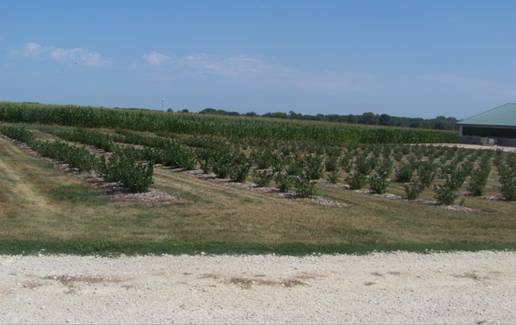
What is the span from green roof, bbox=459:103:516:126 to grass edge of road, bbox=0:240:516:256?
5699 centimetres

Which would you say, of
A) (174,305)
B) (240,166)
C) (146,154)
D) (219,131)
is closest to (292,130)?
(219,131)

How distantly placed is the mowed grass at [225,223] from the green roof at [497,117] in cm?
5200

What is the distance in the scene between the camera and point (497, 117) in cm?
6581

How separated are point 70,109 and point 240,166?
35252 millimetres

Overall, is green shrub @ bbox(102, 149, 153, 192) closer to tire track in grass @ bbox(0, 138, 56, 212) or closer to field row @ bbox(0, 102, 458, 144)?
tire track in grass @ bbox(0, 138, 56, 212)

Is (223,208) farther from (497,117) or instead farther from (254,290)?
(497,117)

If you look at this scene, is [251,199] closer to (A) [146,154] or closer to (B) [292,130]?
(A) [146,154]

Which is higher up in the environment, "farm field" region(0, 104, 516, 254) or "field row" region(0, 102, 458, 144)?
"field row" region(0, 102, 458, 144)

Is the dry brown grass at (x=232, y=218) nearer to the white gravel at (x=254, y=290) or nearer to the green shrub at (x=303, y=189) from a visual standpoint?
the green shrub at (x=303, y=189)

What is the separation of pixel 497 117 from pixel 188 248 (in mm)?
63400

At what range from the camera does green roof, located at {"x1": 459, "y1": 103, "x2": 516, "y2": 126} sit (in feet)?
207

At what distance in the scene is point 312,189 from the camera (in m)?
14.0

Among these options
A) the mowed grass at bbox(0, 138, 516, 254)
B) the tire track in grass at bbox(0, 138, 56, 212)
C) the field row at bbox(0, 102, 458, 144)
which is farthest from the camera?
the field row at bbox(0, 102, 458, 144)

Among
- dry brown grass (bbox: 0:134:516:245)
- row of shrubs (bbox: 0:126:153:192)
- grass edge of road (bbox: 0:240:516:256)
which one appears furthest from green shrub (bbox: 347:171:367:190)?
grass edge of road (bbox: 0:240:516:256)
